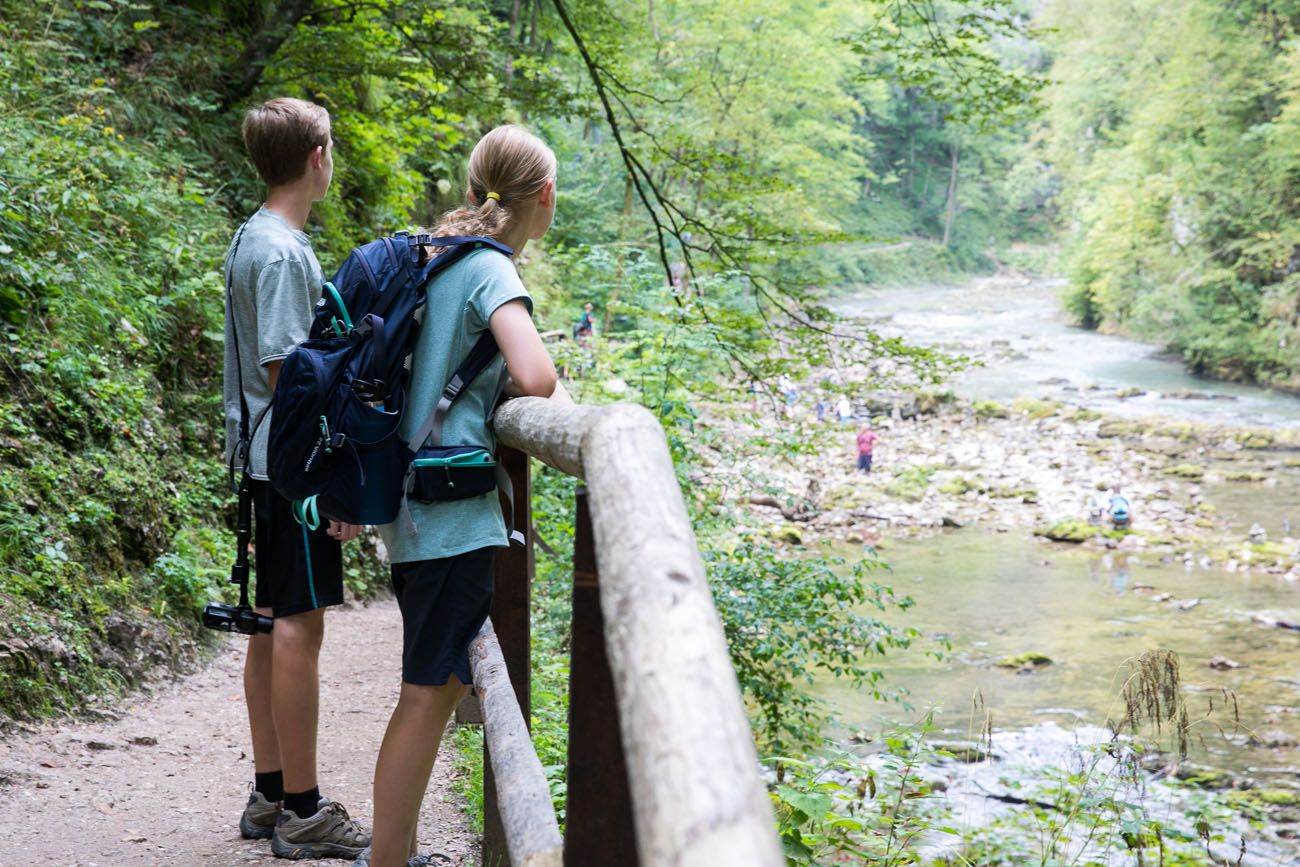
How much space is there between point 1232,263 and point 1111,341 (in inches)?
221

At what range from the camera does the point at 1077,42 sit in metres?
45.0

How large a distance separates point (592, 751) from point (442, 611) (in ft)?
2.48

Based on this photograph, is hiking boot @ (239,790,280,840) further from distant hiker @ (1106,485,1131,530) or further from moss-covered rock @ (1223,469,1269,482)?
moss-covered rock @ (1223,469,1269,482)

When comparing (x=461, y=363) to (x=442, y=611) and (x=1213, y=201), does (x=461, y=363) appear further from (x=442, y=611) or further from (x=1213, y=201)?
(x=1213, y=201)

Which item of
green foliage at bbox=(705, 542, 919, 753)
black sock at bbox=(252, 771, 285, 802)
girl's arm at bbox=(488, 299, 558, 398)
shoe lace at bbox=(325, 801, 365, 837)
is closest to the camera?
girl's arm at bbox=(488, 299, 558, 398)

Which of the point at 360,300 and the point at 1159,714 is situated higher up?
the point at 360,300

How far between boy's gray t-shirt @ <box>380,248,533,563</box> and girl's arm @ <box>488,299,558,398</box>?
0.04 m

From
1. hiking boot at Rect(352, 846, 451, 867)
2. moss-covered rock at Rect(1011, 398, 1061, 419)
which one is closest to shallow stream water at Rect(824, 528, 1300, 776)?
hiking boot at Rect(352, 846, 451, 867)

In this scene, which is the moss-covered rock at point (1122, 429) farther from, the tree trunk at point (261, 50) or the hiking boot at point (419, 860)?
the hiking boot at point (419, 860)

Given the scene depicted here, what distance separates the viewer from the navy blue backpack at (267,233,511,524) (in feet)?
6.44

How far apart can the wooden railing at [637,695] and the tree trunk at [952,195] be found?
6091 cm

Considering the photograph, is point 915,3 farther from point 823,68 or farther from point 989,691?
point 823,68

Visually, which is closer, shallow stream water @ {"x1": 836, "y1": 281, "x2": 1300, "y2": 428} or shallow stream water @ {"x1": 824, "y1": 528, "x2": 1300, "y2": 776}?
shallow stream water @ {"x1": 824, "y1": 528, "x2": 1300, "y2": 776}

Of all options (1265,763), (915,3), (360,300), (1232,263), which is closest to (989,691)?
(1265,763)
